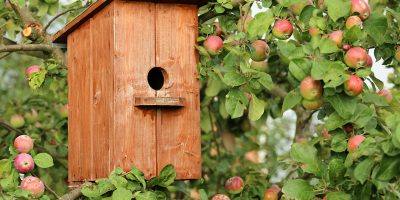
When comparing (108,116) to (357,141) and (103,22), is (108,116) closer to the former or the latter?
(103,22)

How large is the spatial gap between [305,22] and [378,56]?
334mm

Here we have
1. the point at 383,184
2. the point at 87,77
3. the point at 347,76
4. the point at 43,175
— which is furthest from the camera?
the point at 43,175

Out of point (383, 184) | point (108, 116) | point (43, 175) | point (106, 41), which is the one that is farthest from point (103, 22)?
point (43, 175)

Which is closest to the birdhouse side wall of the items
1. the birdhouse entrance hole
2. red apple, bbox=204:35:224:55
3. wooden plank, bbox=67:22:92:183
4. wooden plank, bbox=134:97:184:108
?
wooden plank, bbox=67:22:92:183

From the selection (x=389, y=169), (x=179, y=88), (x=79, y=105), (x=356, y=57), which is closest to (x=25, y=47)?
(x=79, y=105)

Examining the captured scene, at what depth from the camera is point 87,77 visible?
139 inches

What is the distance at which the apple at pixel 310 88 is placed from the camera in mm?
2881

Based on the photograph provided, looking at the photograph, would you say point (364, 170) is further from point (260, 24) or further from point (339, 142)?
point (260, 24)

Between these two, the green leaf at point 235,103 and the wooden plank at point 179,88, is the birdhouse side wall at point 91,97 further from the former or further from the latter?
the green leaf at point 235,103

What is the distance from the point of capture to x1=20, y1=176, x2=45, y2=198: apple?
3.22 m

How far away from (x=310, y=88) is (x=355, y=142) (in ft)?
0.76

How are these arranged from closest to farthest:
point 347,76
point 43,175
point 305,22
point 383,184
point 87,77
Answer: point 383,184, point 347,76, point 305,22, point 87,77, point 43,175

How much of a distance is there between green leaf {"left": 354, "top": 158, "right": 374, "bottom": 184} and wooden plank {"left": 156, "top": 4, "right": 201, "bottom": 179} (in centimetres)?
88

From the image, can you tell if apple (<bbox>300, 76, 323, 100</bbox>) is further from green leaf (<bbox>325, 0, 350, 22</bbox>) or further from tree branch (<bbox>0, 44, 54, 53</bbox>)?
tree branch (<bbox>0, 44, 54, 53</bbox>)
